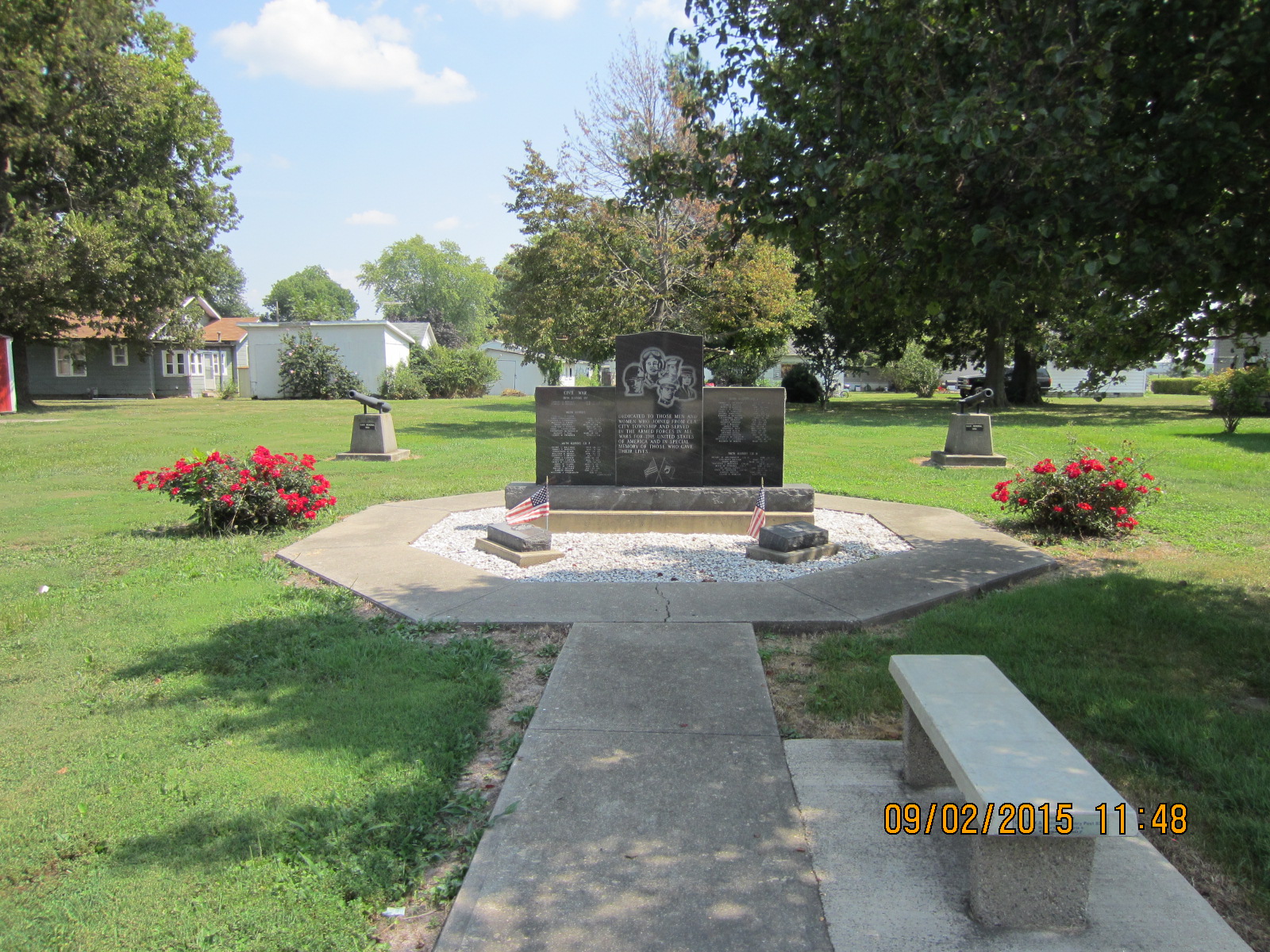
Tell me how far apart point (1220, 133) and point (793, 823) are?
3873 mm

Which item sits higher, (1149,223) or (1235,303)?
(1149,223)

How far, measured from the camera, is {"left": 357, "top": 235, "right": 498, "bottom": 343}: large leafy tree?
104375 mm

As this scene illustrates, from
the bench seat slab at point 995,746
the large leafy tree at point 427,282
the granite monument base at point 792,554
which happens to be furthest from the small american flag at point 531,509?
the large leafy tree at point 427,282

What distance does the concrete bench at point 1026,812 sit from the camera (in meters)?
2.40

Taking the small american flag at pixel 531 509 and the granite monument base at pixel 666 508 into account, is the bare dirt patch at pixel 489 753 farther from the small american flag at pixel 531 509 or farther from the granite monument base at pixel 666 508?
the granite monument base at pixel 666 508

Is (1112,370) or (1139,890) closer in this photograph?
(1139,890)

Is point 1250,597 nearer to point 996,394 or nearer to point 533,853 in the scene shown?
point 533,853

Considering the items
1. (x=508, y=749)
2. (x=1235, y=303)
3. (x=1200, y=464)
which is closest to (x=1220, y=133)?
(x=1235, y=303)

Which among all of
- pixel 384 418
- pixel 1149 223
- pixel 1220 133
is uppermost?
pixel 1220 133

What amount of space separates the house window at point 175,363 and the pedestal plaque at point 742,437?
40.4 m

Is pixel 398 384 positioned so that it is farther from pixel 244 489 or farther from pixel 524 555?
pixel 524 555

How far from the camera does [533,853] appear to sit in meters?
2.97

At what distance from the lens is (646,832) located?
10.2ft
